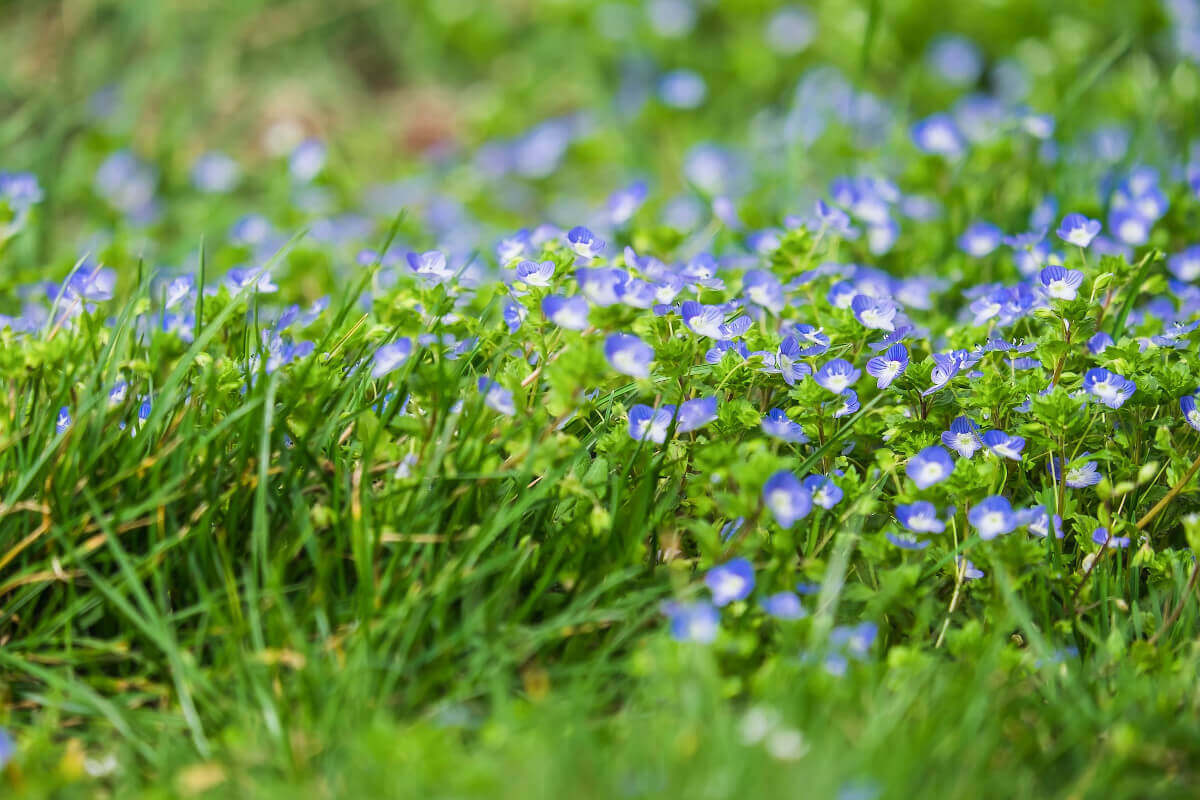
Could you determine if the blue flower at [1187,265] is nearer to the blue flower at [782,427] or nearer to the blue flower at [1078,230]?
the blue flower at [1078,230]

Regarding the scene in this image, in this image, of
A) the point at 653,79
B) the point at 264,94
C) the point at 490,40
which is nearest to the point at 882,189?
the point at 653,79

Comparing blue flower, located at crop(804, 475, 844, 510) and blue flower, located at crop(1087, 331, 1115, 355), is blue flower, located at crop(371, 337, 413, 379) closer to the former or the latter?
blue flower, located at crop(804, 475, 844, 510)

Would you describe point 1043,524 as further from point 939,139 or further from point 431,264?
point 939,139

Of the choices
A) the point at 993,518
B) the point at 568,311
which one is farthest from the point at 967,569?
the point at 568,311

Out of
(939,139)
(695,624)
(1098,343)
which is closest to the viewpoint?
(695,624)

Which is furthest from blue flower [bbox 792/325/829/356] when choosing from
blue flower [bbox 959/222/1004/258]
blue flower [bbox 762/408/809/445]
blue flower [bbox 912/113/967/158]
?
blue flower [bbox 912/113/967/158]

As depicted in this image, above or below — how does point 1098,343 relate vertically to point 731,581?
above

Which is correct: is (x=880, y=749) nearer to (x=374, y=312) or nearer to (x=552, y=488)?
(x=552, y=488)
